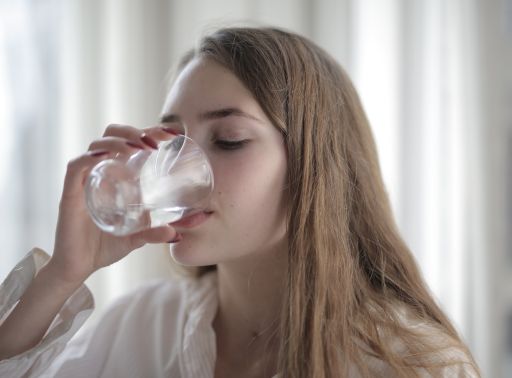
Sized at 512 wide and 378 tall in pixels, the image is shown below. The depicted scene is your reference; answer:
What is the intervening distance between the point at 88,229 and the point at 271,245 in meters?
0.31

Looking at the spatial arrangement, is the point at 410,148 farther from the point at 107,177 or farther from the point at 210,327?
the point at 107,177

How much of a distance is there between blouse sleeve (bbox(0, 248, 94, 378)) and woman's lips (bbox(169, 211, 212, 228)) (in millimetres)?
244

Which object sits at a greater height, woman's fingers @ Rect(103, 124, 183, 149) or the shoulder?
woman's fingers @ Rect(103, 124, 183, 149)

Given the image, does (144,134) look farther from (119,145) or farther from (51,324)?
(51,324)

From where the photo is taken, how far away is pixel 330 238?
89 cm

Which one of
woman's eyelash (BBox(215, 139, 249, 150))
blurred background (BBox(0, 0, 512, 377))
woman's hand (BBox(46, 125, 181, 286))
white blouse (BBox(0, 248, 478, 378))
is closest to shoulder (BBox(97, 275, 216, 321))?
white blouse (BBox(0, 248, 478, 378))

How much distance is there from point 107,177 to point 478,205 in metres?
1.03

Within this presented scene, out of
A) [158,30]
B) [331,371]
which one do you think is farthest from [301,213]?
[158,30]

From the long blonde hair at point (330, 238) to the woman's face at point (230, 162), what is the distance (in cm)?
3

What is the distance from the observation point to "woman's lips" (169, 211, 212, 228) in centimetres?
80

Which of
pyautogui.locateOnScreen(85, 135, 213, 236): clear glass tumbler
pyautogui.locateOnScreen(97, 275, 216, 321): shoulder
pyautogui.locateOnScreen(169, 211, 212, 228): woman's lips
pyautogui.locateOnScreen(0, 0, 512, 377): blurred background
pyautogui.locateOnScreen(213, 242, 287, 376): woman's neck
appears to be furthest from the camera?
pyautogui.locateOnScreen(0, 0, 512, 377): blurred background

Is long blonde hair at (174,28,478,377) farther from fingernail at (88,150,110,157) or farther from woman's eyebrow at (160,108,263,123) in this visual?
fingernail at (88,150,110,157)

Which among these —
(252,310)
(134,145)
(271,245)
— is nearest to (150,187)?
(134,145)

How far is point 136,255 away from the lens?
1377mm
